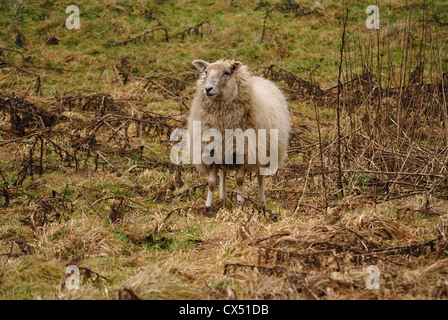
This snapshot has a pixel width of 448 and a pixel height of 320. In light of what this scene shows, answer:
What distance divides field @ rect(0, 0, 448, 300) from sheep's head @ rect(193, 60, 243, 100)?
45.0 inches

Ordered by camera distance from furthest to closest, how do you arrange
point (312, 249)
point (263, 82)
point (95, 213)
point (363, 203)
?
point (263, 82) < point (95, 213) < point (363, 203) < point (312, 249)

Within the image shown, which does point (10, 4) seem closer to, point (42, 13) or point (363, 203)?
point (42, 13)

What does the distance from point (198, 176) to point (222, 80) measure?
165 centimetres

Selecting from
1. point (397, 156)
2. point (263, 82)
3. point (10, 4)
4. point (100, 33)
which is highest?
point (10, 4)

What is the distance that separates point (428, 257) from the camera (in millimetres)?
3705

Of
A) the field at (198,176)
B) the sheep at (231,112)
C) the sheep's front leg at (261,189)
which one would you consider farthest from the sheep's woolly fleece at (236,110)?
the field at (198,176)

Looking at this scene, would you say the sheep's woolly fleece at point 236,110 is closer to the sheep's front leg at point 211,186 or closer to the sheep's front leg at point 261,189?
the sheep's front leg at point 211,186

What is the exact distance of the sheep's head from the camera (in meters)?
5.30

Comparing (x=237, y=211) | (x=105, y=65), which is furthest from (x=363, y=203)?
(x=105, y=65)

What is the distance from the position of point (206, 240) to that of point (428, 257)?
174 cm

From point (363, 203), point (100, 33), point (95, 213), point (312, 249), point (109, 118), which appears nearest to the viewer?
point (312, 249)

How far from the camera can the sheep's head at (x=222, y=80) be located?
5.30 m

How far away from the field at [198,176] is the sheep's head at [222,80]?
1.14 m

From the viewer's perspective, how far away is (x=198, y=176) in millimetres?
6648
